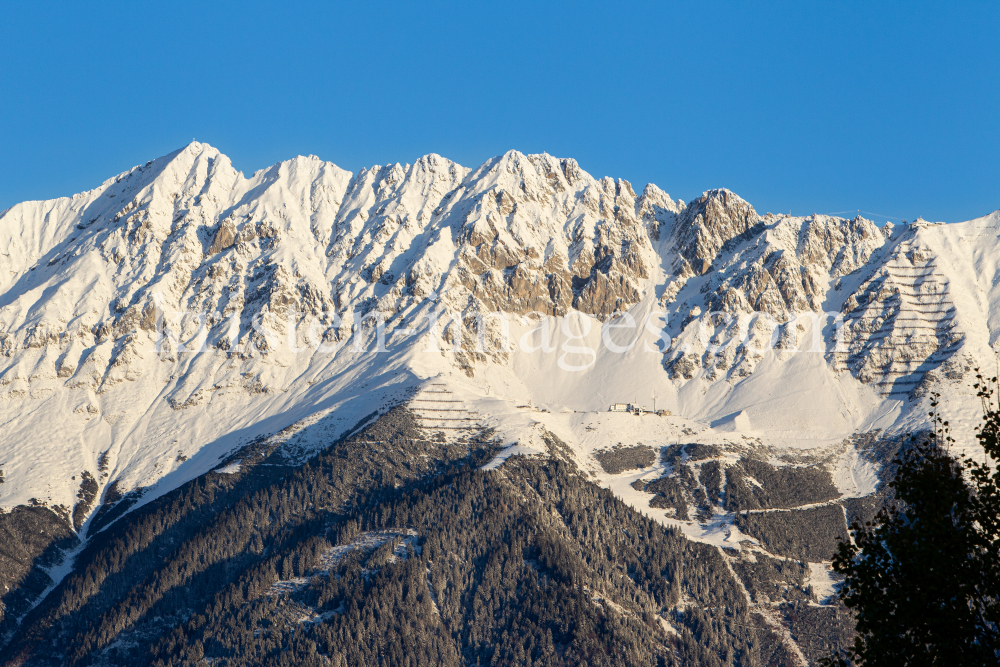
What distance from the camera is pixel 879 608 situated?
43.5 meters

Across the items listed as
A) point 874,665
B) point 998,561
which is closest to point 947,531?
point 998,561

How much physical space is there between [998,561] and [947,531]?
228 cm

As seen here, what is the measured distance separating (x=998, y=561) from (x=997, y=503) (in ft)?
8.12

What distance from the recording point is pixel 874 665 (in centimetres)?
4434

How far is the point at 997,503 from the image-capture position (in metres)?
43.5

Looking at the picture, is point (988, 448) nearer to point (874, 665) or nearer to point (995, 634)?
point (995, 634)

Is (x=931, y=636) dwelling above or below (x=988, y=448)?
below

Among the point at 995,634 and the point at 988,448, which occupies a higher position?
the point at 988,448

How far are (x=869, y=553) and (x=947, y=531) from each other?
10.8ft

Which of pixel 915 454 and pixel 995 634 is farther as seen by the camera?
pixel 915 454

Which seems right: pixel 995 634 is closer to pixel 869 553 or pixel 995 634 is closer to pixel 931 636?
pixel 931 636

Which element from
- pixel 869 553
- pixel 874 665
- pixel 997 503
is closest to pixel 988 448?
pixel 997 503

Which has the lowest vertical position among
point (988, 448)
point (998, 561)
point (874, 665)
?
point (874, 665)

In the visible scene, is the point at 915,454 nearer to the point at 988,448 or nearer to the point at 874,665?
the point at 988,448
